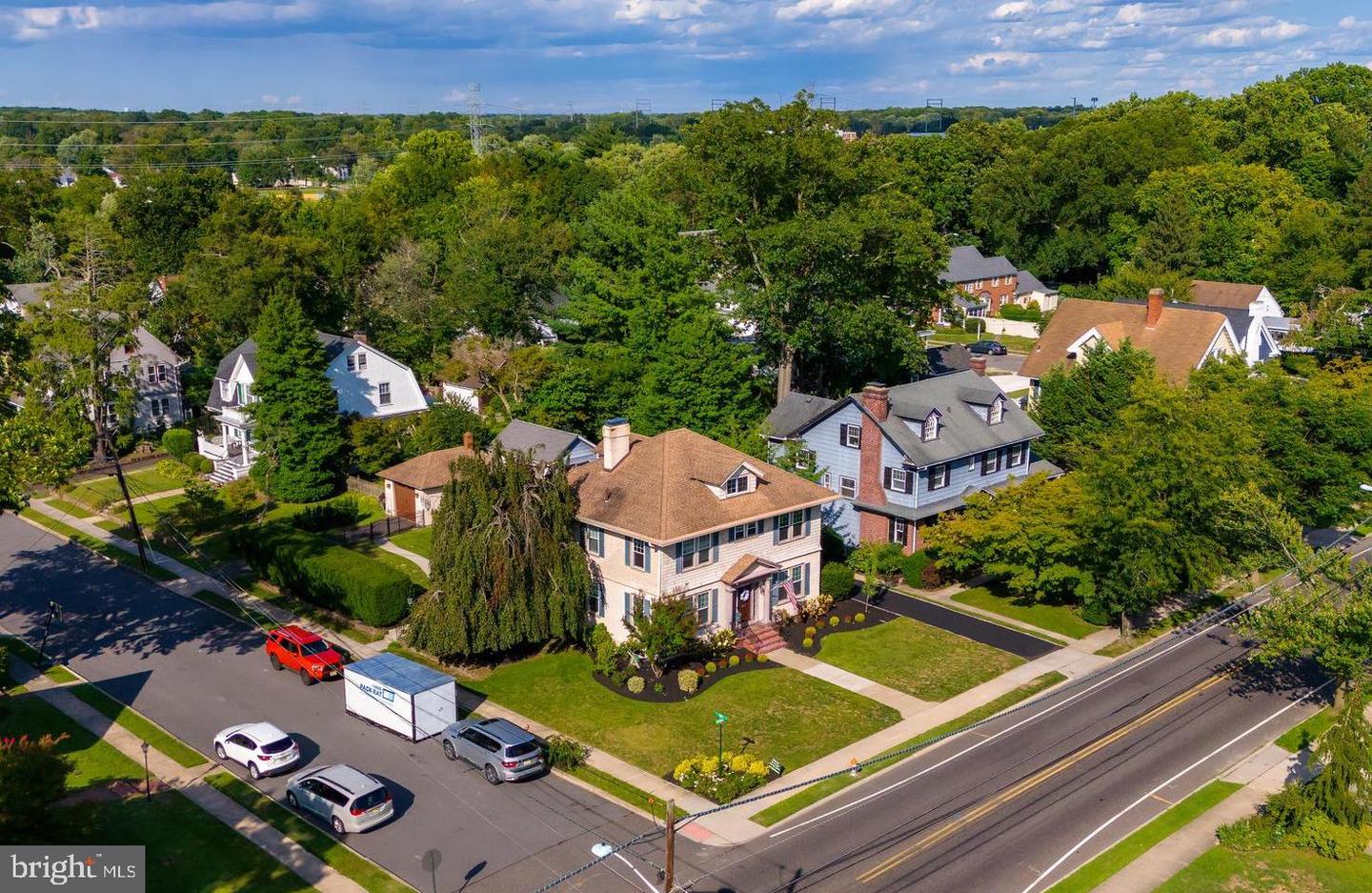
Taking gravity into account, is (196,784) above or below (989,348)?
below

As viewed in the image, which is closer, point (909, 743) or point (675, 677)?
point (909, 743)

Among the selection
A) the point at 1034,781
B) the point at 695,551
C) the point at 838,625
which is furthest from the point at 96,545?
the point at 1034,781

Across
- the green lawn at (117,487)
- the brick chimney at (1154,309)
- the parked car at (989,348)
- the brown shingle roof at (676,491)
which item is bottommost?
the green lawn at (117,487)

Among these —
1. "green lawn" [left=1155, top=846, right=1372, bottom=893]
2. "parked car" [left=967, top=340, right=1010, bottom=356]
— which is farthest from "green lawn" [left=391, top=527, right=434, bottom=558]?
"parked car" [left=967, top=340, right=1010, bottom=356]

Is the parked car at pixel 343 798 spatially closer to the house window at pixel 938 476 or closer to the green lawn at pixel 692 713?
the green lawn at pixel 692 713

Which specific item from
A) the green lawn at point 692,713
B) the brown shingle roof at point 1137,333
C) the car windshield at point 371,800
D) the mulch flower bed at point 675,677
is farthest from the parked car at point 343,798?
the brown shingle roof at point 1137,333

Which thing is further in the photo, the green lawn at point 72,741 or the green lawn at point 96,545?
the green lawn at point 96,545

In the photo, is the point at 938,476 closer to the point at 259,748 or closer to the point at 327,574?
the point at 327,574
